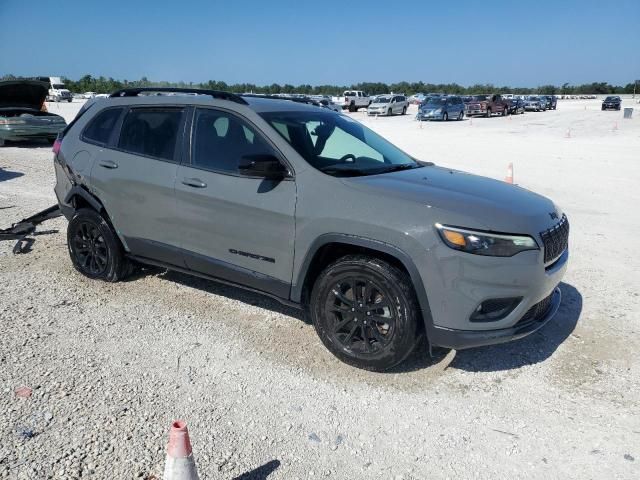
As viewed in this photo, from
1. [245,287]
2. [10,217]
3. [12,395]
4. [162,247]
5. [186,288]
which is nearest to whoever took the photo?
[12,395]

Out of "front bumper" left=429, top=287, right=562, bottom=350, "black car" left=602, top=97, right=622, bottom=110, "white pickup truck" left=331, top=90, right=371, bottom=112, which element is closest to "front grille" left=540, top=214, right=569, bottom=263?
"front bumper" left=429, top=287, right=562, bottom=350

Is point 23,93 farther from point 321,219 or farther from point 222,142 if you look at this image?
point 321,219

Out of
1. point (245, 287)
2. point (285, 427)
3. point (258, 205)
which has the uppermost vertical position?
point (258, 205)

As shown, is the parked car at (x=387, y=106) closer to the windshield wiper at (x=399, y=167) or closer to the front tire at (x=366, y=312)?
the windshield wiper at (x=399, y=167)

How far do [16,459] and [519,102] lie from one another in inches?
2058

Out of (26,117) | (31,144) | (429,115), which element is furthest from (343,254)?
(429,115)

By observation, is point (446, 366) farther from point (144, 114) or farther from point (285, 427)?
point (144, 114)

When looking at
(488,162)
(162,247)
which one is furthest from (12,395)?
(488,162)

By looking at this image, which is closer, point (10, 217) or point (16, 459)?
point (16, 459)

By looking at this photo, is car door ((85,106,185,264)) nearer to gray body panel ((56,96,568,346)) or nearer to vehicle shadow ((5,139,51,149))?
gray body panel ((56,96,568,346))

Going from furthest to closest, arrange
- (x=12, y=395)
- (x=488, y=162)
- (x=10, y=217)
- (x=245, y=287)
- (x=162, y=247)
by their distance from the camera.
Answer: (x=488, y=162)
(x=10, y=217)
(x=162, y=247)
(x=245, y=287)
(x=12, y=395)

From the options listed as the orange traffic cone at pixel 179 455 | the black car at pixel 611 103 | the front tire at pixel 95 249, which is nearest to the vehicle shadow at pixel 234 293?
the front tire at pixel 95 249

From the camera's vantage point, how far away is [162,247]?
4.65 meters

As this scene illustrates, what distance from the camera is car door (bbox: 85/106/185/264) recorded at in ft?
14.9
